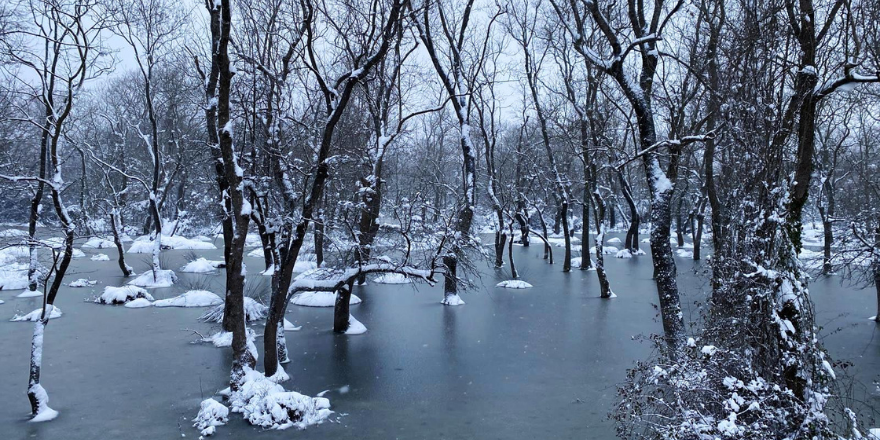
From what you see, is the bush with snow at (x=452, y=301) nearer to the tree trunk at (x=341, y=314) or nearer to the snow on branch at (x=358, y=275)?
the tree trunk at (x=341, y=314)

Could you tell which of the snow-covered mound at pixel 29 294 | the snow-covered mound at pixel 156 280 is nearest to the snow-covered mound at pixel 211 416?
the snow-covered mound at pixel 29 294

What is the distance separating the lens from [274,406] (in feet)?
27.1

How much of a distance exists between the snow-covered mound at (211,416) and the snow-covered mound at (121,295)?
1248 centimetres

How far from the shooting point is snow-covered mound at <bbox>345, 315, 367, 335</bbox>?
14422mm

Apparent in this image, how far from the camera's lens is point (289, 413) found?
8383 millimetres

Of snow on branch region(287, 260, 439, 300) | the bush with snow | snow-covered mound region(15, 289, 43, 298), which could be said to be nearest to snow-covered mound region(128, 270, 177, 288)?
snow-covered mound region(15, 289, 43, 298)

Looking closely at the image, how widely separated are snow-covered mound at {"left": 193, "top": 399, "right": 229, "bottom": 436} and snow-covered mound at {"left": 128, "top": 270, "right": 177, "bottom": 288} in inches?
629

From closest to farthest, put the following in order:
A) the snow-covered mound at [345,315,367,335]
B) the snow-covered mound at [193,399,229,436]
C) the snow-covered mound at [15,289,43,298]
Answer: the snow-covered mound at [193,399,229,436]
the snow-covered mound at [345,315,367,335]
the snow-covered mound at [15,289,43,298]

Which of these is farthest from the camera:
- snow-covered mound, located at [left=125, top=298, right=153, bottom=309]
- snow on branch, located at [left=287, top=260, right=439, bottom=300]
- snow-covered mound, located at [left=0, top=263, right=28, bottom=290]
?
snow-covered mound, located at [left=0, top=263, right=28, bottom=290]

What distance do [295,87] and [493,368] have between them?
10844 millimetres

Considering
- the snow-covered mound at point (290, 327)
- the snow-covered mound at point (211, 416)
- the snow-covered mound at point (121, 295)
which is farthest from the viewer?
the snow-covered mound at point (121, 295)

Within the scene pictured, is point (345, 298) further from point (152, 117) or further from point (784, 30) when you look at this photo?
point (152, 117)

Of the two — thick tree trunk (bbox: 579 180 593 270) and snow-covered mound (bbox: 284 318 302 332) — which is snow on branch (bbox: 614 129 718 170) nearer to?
snow-covered mound (bbox: 284 318 302 332)

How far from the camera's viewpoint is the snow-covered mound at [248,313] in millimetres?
15289
